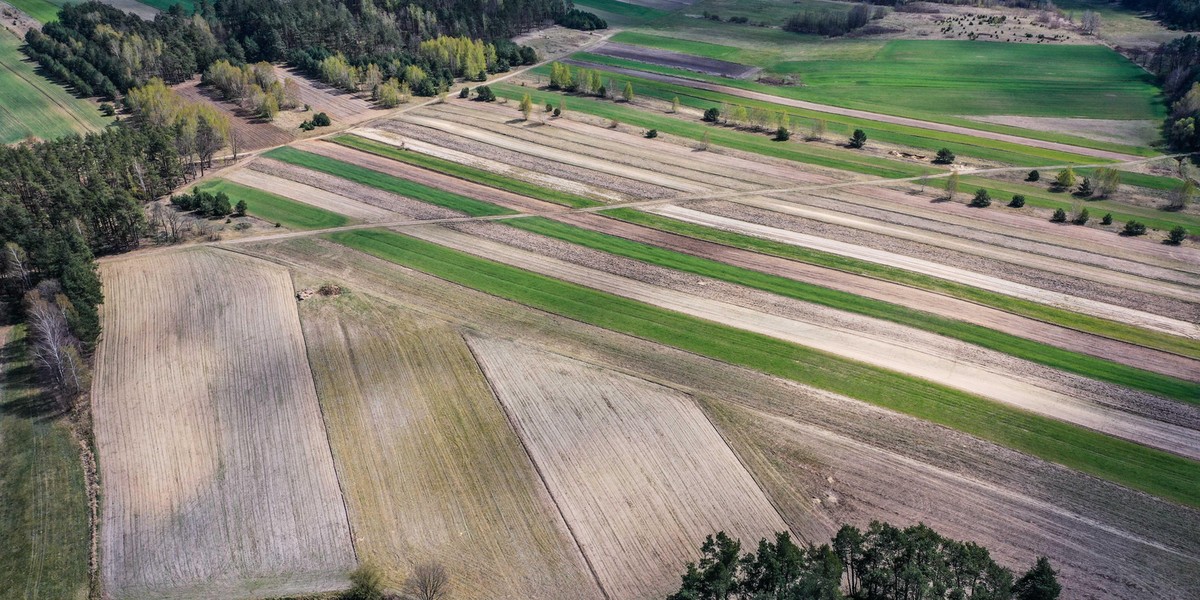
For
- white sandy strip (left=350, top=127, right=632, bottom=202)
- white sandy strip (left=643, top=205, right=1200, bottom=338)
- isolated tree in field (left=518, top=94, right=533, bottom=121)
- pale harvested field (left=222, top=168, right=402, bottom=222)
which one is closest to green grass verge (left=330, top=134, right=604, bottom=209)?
white sandy strip (left=350, top=127, right=632, bottom=202)

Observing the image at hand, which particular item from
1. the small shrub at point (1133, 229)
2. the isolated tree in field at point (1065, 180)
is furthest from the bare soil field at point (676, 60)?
the small shrub at point (1133, 229)

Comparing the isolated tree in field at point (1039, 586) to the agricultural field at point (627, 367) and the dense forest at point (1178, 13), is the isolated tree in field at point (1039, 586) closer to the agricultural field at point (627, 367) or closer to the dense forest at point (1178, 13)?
the agricultural field at point (627, 367)

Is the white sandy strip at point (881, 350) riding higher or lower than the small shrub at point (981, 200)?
lower

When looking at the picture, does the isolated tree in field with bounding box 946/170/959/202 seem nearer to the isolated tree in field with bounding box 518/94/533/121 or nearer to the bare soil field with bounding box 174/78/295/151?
the isolated tree in field with bounding box 518/94/533/121

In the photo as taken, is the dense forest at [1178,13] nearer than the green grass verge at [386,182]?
No

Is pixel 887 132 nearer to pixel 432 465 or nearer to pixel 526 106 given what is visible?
pixel 526 106

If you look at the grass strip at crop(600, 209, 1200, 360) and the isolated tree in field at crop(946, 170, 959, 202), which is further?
the isolated tree in field at crop(946, 170, 959, 202)

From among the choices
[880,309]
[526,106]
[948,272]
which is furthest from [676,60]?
[880,309]

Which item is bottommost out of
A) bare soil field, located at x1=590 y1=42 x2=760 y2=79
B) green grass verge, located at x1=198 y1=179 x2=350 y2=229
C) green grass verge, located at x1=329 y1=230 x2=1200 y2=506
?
green grass verge, located at x1=329 y1=230 x2=1200 y2=506
